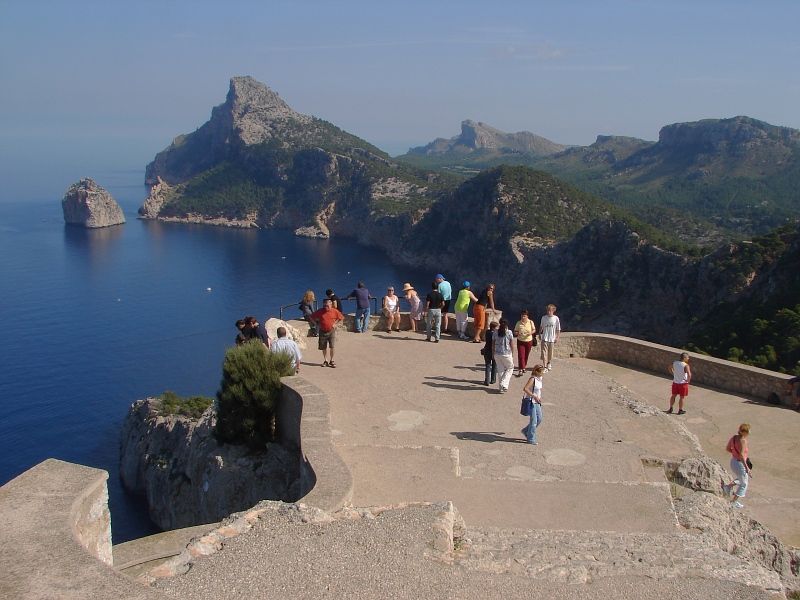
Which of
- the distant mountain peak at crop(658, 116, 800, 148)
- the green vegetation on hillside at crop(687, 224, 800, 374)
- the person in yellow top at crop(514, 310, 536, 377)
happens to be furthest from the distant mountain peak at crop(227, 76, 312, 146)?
the person in yellow top at crop(514, 310, 536, 377)

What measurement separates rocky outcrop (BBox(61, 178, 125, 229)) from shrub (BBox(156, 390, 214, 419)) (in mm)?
105638

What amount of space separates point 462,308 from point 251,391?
5864 millimetres

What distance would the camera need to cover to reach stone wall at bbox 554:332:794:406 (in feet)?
39.5

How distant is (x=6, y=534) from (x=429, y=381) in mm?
8507

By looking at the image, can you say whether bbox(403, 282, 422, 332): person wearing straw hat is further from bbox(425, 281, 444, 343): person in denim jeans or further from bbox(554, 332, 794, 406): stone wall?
bbox(554, 332, 794, 406): stone wall

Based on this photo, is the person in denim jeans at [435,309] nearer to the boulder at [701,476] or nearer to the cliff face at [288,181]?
the boulder at [701,476]

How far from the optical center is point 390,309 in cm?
1550

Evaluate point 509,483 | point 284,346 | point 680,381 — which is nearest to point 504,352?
point 680,381

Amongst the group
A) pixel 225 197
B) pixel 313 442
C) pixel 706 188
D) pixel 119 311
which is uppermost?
pixel 706 188

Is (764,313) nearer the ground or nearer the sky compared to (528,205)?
nearer the ground

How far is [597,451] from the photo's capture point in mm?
9406

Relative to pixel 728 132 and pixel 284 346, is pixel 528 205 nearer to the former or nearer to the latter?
pixel 728 132

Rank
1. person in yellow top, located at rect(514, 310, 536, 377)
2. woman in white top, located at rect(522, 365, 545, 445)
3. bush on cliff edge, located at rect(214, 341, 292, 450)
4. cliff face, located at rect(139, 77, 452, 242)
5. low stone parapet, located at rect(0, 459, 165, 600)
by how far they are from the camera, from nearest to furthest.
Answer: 1. low stone parapet, located at rect(0, 459, 165, 600)
2. woman in white top, located at rect(522, 365, 545, 445)
3. bush on cliff edge, located at rect(214, 341, 292, 450)
4. person in yellow top, located at rect(514, 310, 536, 377)
5. cliff face, located at rect(139, 77, 452, 242)

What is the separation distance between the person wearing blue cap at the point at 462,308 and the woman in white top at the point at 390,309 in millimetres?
1479
